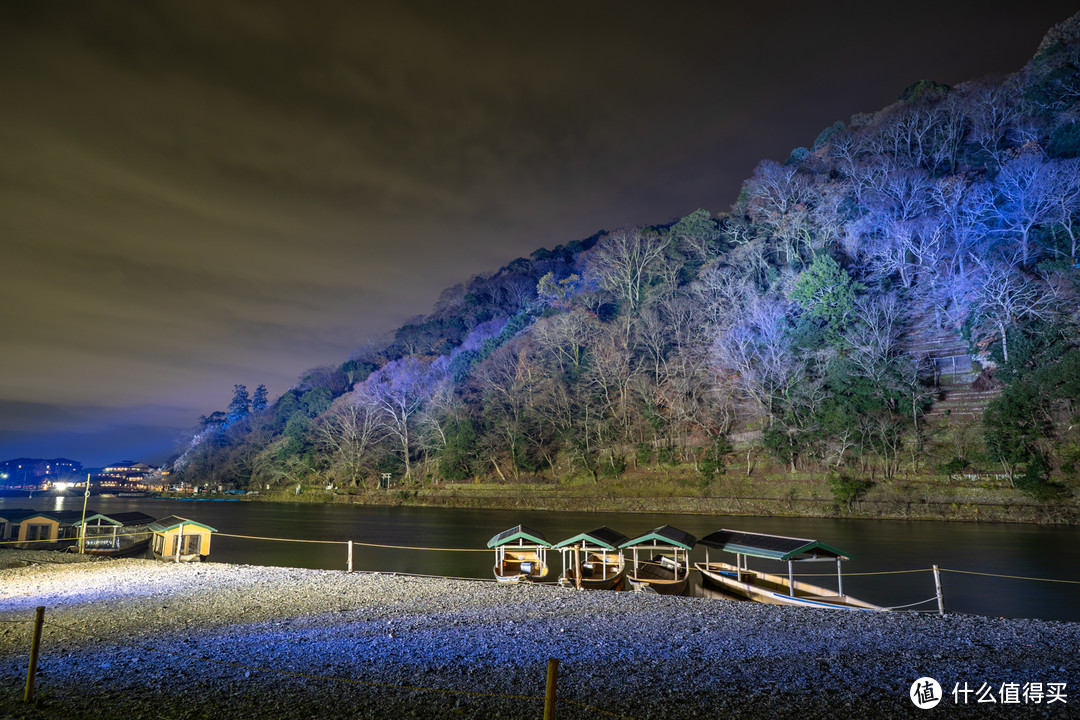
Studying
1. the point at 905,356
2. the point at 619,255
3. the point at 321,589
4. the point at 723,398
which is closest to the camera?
the point at 321,589

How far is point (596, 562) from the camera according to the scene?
1762 cm

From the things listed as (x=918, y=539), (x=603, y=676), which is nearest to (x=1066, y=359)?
(x=918, y=539)

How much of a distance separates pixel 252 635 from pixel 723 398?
114ft

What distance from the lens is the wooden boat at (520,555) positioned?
1573 cm

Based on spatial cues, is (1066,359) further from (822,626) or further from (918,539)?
(822,626)

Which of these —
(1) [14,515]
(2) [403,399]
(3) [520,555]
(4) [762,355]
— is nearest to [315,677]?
(3) [520,555]

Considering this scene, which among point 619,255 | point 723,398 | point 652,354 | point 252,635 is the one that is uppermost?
point 619,255

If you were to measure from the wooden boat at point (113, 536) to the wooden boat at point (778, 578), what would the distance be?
20.7 metres

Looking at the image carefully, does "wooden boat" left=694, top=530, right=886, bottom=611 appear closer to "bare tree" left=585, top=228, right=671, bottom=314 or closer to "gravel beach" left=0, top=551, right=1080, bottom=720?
"gravel beach" left=0, top=551, right=1080, bottom=720

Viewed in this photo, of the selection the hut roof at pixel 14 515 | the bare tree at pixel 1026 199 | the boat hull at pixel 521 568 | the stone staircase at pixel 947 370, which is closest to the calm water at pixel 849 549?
the boat hull at pixel 521 568

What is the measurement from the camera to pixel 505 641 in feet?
27.2

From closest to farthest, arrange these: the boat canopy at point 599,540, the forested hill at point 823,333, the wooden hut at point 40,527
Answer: the boat canopy at point 599,540
the wooden hut at point 40,527
the forested hill at point 823,333

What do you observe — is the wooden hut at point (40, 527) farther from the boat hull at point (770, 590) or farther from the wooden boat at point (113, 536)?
the boat hull at point (770, 590)

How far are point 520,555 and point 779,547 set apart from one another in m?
8.17
